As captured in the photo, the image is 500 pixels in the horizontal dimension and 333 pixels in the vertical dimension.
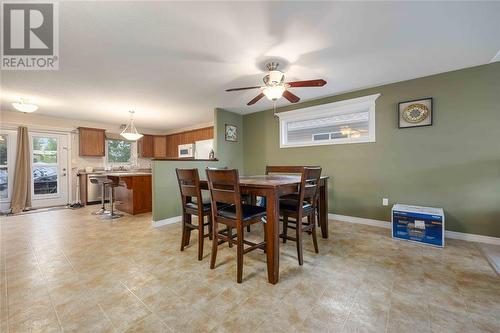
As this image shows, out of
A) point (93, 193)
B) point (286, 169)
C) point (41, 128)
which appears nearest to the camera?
point (286, 169)

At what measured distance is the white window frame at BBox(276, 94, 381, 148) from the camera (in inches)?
129

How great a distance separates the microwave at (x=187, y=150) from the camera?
6.07 metres

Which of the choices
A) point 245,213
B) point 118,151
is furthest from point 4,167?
point 245,213

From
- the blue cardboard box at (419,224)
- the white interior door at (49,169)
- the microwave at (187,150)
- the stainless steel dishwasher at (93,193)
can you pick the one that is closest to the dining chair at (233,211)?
the blue cardboard box at (419,224)

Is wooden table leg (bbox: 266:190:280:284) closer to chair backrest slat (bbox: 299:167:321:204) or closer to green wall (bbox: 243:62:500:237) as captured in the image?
chair backrest slat (bbox: 299:167:321:204)

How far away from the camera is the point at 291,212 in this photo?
7.07 ft

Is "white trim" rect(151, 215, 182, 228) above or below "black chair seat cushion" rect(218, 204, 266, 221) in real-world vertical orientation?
below

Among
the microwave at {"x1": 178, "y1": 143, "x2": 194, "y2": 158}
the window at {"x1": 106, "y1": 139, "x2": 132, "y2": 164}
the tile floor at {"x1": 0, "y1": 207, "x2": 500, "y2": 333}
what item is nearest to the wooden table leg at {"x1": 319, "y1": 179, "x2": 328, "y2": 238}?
the tile floor at {"x1": 0, "y1": 207, "x2": 500, "y2": 333}

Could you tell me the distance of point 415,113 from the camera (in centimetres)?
291

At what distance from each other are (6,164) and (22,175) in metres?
0.37

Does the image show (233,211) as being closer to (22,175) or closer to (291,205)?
(291,205)

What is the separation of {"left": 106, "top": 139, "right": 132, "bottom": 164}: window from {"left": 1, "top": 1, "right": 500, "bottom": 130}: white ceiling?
8.38ft

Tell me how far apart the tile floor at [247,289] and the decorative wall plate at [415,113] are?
5.39 ft

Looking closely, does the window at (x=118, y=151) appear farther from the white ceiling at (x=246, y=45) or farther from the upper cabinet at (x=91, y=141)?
the white ceiling at (x=246, y=45)
